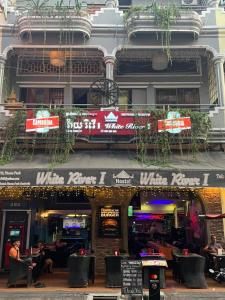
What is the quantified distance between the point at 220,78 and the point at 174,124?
300 centimetres

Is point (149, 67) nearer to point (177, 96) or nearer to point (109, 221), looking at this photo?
point (177, 96)

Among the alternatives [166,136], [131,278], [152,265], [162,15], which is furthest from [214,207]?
[162,15]

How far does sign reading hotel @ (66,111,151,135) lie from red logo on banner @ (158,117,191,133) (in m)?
0.45

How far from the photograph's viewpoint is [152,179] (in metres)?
10.9

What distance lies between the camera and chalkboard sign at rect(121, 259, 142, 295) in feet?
28.4

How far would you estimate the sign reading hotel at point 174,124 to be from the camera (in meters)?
12.5

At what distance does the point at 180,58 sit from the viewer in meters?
15.3

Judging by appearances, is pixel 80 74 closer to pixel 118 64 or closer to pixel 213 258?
pixel 118 64

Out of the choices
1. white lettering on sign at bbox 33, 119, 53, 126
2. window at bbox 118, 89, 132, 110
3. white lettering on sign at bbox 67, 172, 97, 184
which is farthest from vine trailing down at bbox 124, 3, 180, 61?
white lettering on sign at bbox 67, 172, 97, 184

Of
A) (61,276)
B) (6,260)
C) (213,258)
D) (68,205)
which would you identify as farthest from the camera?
(68,205)

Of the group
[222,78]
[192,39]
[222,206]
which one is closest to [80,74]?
[192,39]

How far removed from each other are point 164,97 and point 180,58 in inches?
66.7

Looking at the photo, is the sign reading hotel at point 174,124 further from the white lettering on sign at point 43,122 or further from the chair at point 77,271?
the chair at point 77,271

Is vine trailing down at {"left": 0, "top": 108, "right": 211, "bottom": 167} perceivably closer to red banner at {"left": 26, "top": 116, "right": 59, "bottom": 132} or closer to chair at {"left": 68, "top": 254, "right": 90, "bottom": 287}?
red banner at {"left": 26, "top": 116, "right": 59, "bottom": 132}
